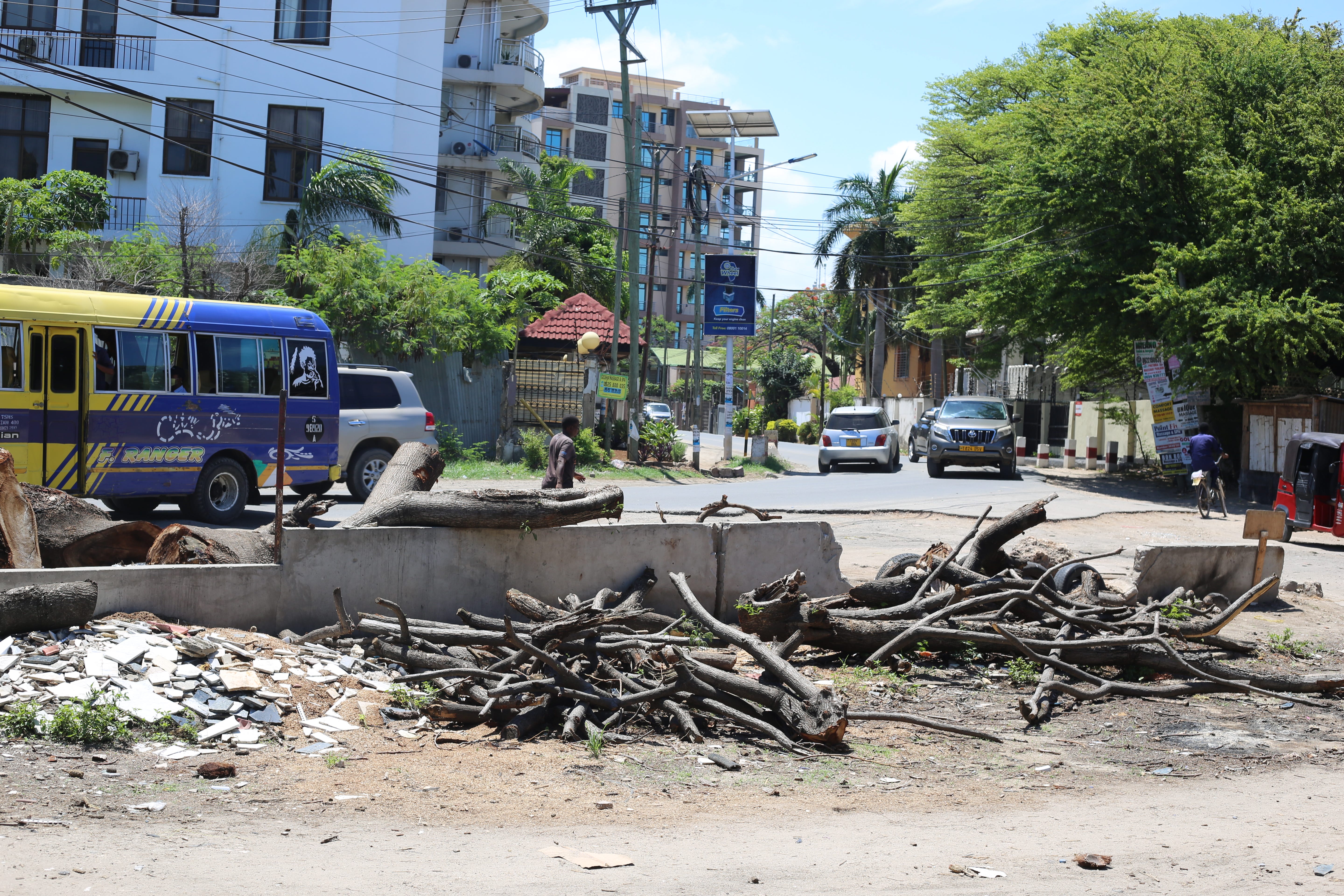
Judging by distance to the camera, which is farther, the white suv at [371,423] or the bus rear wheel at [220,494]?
the white suv at [371,423]

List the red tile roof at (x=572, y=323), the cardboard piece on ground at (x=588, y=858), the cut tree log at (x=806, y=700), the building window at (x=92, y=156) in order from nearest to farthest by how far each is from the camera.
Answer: the cardboard piece on ground at (x=588, y=858) < the cut tree log at (x=806, y=700) < the building window at (x=92, y=156) < the red tile roof at (x=572, y=323)

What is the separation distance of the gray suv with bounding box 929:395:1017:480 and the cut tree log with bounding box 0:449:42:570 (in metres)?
23.3

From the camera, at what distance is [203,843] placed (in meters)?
4.66

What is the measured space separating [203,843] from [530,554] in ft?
15.8

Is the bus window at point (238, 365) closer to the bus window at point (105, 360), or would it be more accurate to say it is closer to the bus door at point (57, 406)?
the bus window at point (105, 360)

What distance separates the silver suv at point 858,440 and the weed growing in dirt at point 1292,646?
806 inches

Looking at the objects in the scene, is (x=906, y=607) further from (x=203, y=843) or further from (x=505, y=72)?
(x=505, y=72)

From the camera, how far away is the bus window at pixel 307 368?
15.2m

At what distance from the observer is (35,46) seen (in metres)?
31.7

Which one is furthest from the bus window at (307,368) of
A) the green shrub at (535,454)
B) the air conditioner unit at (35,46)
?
the air conditioner unit at (35,46)

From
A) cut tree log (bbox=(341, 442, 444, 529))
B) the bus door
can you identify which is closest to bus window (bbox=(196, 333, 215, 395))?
the bus door

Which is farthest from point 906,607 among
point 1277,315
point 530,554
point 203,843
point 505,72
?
point 505,72

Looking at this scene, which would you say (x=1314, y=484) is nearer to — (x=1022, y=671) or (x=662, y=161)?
(x=1022, y=671)

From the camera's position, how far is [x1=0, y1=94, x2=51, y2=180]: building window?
32.0m
